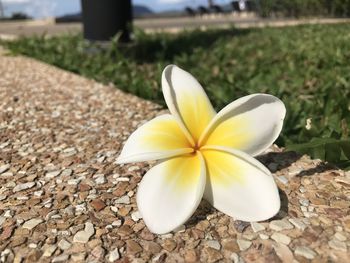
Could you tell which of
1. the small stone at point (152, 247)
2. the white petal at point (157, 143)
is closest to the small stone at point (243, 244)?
the small stone at point (152, 247)

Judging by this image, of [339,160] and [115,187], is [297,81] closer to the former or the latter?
[339,160]

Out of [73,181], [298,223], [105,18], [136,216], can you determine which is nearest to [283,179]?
[298,223]

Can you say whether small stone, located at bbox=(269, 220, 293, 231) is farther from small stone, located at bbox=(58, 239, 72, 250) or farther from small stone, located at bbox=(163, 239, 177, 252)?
small stone, located at bbox=(58, 239, 72, 250)

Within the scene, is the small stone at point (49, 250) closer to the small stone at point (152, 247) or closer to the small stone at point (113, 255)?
the small stone at point (113, 255)

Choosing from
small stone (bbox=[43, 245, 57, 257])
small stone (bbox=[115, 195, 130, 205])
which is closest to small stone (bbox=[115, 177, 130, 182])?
small stone (bbox=[115, 195, 130, 205])

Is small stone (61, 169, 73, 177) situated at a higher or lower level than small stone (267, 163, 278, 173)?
lower

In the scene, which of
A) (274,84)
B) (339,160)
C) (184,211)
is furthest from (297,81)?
(184,211)
